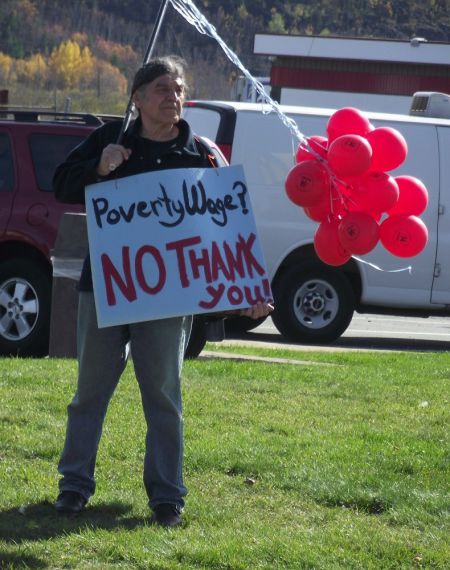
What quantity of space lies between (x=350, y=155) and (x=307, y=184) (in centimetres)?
25

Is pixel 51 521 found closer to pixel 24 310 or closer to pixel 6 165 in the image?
pixel 24 310

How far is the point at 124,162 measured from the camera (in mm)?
5359

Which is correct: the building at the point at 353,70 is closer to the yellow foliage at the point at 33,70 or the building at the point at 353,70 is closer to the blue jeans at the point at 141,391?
the blue jeans at the point at 141,391

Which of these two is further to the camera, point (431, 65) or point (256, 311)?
point (431, 65)

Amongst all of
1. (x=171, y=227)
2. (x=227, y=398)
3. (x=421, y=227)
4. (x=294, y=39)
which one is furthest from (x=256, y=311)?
(x=294, y=39)

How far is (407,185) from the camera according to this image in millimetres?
5863

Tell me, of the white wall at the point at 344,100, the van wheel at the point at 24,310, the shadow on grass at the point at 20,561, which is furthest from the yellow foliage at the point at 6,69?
the shadow on grass at the point at 20,561

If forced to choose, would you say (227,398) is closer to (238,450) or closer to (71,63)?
(238,450)

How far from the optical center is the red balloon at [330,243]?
19.0 ft

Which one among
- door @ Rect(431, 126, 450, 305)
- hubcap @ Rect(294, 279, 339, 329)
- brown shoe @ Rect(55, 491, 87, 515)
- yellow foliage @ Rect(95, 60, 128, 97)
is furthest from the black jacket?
yellow foliage @ Rect(95, 60, 128, 97)

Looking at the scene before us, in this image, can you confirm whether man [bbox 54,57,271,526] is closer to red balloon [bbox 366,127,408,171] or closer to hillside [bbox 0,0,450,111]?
red balloon [bbox 366,127,408,171]

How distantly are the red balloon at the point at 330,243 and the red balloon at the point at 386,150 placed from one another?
0.32m

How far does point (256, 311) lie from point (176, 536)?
38.1 inches

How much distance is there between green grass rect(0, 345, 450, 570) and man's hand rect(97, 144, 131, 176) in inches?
55.8
